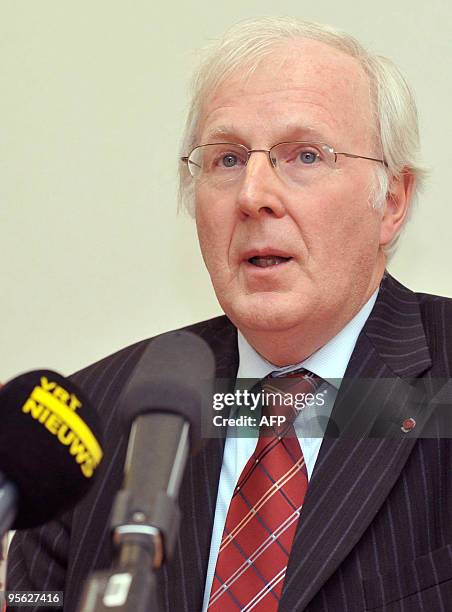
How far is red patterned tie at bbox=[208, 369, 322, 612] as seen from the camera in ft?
5.47

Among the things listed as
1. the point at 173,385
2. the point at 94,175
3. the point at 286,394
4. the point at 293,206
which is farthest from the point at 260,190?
the point at 173,385

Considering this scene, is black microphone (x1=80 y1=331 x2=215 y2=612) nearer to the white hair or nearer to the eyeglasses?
the eyeglasses

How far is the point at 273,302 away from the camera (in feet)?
5.96

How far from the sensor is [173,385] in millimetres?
969

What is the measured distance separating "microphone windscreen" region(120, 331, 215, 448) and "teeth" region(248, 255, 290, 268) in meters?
0.74

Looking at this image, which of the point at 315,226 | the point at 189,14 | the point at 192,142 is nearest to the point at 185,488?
the point at 315,226

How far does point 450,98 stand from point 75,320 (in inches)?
44.2

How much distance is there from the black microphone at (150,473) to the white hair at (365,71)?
105 cm

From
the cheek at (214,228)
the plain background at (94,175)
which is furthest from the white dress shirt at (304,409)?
the plain background at (94,175)

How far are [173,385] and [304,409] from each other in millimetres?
897

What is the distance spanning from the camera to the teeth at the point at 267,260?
1.83 m

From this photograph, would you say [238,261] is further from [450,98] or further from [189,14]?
[189,14]
